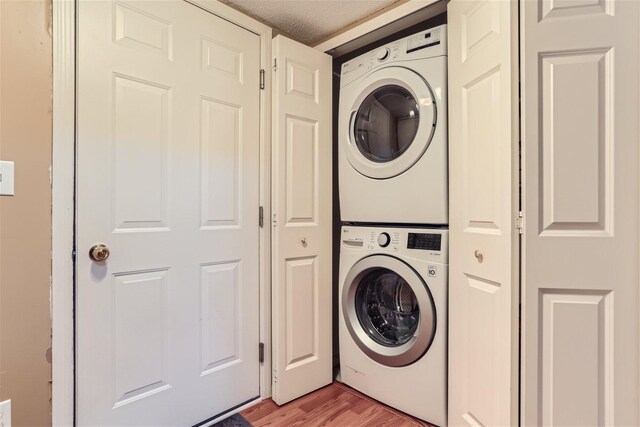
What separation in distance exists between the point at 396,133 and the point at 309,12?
2.56 feet

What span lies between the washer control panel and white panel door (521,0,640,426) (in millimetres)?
410

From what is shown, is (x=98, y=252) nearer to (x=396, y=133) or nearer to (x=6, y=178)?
(x=6, y=178)

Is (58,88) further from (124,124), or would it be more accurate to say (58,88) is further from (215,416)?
(215,416)

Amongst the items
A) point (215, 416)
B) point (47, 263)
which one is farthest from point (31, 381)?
point (215, 416)

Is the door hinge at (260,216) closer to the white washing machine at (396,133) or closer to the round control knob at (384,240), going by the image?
the white washing machine at (396,133)

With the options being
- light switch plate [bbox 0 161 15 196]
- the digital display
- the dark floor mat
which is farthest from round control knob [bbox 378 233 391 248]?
light switch plate [bbox 0 161 15 196]

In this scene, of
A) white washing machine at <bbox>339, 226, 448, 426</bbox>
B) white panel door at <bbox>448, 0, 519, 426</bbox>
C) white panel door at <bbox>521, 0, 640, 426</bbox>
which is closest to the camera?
white panel door at <bbox>521, 0, 640, 426</bbox>

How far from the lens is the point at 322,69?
5.93 feet

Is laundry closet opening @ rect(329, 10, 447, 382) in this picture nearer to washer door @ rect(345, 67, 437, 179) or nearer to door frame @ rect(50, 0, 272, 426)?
washer door @ rect(345, 67, 437, 179)

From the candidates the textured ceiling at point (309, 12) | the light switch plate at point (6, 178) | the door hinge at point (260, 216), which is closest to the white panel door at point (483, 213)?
the textured ceiling at point (309, 12)

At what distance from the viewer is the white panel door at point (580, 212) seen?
0.95 metres

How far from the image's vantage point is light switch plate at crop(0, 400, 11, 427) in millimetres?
1022

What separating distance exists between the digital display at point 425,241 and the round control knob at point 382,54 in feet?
3.00

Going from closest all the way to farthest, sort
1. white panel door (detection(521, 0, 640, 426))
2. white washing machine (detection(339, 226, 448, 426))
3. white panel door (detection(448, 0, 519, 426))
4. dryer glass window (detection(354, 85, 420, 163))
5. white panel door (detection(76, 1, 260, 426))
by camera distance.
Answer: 1. white panel door (detection(521, 0, 640, 426))
2. white panel door (detection(448, 0, 519, 426))
3. white panel door (detection(76, 1, 260, 426))
4. white washing machine (detection(339, 226, 448, 426))
5. dryer glass window (detection(354, 85, 420, 163))
